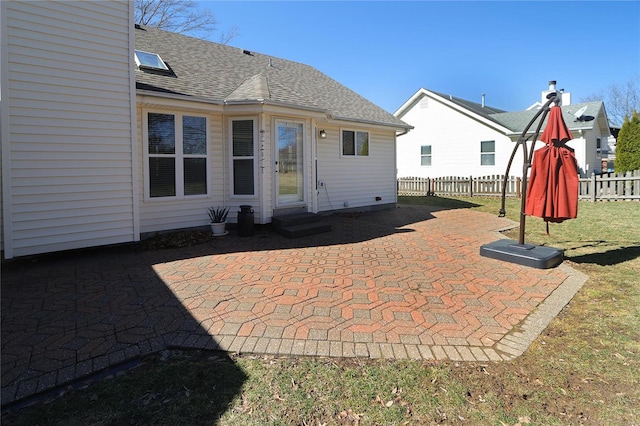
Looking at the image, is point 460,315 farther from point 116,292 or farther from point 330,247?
point 116,292

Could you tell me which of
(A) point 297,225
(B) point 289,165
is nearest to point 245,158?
(B) point 289,165

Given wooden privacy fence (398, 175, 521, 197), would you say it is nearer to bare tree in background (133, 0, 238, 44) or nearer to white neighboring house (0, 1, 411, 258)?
white neighboring house (0, 1, 411, 258)

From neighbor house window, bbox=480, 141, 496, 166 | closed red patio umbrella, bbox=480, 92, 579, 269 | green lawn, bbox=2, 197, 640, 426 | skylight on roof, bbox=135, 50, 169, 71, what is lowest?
green lawn, bbox=2, 197, 640, 426

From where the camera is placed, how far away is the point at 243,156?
8703 mm

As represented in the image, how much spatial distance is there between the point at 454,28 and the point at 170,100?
11800 millimetres

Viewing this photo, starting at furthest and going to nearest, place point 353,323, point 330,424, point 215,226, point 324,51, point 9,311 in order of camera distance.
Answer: point 324,51 → point 215,226 → point 9,311 → point 353,323 → point 330,424

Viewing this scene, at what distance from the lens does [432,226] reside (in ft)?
30.7

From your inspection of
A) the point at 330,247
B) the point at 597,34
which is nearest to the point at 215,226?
the point at 330,247

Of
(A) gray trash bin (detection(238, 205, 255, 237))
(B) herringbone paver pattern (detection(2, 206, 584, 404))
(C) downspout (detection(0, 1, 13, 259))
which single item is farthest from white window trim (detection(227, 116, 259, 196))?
(C) downspout (detection(0, 1, 13, 259))

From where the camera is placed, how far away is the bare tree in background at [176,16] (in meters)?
21.0

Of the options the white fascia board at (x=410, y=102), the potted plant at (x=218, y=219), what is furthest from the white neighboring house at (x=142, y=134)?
the white fascia board at (x=410, y=102)

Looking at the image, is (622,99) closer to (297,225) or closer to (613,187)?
(613,187)

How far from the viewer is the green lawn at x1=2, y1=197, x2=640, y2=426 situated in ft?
7.47

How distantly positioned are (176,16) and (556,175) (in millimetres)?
24116
